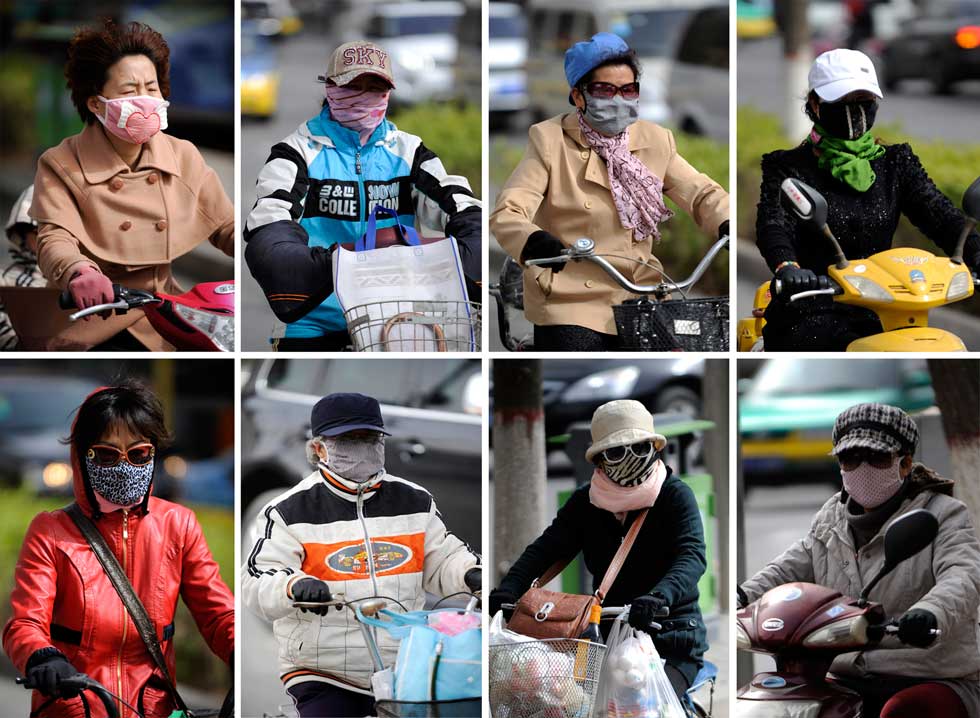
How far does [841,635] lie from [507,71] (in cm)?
1029

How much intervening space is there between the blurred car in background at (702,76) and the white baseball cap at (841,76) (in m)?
9.20

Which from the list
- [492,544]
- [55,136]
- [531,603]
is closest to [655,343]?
[531,603]

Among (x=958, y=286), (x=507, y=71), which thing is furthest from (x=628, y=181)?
(x=507, y=71)

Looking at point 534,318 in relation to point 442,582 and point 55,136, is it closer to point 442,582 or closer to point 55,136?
point 442,582

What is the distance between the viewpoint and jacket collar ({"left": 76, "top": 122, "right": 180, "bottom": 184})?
18.7ft

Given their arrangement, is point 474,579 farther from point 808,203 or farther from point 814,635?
point 808,203

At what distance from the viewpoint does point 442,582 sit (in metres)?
5.57

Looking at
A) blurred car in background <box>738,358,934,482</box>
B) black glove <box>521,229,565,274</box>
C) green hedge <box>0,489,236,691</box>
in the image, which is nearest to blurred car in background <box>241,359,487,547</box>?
black glove <box>521,229,565,274</box>

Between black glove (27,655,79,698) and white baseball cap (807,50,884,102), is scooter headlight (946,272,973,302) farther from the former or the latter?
black glove (27,655,79,698)

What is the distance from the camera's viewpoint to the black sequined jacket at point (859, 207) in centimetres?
554

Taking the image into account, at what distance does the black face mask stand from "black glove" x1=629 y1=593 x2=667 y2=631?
161 centimetres

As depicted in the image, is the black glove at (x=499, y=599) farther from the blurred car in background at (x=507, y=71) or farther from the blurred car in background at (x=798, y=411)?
the blurred car in background at (x=507, y=71)

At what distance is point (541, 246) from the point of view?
17.8 ft

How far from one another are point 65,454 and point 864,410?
5944 mm
